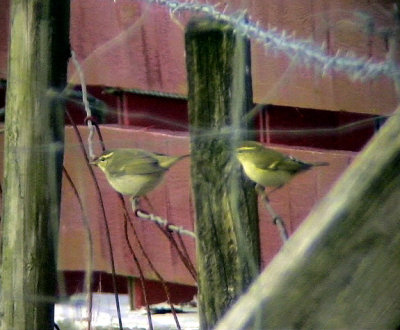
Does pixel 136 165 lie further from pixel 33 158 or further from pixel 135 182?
pixel 33 158

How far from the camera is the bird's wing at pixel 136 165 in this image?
19.6 ft

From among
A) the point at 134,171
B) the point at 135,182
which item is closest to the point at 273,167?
the point at 135,182

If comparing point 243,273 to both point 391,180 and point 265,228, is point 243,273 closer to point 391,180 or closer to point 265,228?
point 391,180

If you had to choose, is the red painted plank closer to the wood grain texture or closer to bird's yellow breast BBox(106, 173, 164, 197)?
bird's yellow breast BBox(106, 173, 164, 197)

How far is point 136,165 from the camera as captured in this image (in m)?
6.77

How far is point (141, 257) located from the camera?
20.4 ft

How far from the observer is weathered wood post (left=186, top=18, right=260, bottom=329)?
3301 mm

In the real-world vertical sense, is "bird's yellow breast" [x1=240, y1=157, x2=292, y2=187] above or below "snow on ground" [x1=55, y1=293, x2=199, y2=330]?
above

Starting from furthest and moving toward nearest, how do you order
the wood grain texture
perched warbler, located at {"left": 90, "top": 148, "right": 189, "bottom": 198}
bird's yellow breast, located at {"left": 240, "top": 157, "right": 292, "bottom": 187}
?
perched warbler, located at {"left": 90, "top": 148, "right": 189, "bottom": 198}
bird's yellow breast, located at {"left": 240, "top": 157, "right": 292, "bottom": 187}
the wood grain texture

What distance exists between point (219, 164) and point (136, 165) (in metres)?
3.42

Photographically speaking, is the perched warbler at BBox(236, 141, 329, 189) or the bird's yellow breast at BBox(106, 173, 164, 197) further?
the bird's yellow breast at BBox(106, 173, 164, 197)

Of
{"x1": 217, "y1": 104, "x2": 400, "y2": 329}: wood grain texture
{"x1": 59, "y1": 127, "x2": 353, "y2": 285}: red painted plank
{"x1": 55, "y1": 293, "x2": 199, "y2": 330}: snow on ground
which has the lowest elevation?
{"x1": 55, "y1": 293, "x2": 199, "y2": 330}: snow on ground

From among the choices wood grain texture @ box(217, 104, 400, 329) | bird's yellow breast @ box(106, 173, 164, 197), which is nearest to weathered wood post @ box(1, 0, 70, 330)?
wood grain texture @ box(217, 104, 400, 329)

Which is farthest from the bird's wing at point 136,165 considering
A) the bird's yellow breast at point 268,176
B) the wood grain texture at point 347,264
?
the wood grain texture at point 347,264
